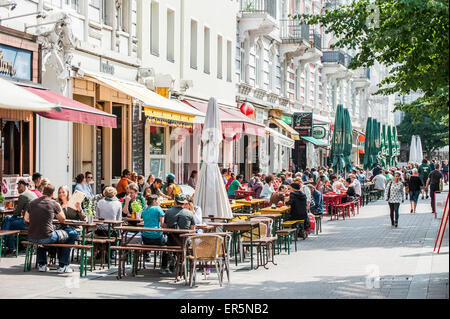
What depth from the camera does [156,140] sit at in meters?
26.9

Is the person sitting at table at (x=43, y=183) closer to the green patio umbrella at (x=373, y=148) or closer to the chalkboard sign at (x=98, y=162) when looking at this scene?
the chalkboard sign at (x=98, y=162)

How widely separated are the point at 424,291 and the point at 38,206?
6121 millimetres

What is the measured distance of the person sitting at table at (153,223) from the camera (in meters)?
12.8

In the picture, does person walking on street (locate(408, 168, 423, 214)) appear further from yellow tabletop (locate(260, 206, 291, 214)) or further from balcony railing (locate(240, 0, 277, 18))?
balcony railing (locate(240, 0, 277, 18))

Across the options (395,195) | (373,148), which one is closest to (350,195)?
(395,195)

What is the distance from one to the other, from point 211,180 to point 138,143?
31.4 ft

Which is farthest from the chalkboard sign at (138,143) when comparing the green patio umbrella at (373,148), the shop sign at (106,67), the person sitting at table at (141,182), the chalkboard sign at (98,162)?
the green patio umbrella at (373,148)

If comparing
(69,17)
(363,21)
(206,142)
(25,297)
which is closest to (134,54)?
(69,17)

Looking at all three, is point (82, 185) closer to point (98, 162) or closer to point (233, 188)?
point (98, 162)

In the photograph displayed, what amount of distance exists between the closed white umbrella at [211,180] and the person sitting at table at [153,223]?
8.71ft

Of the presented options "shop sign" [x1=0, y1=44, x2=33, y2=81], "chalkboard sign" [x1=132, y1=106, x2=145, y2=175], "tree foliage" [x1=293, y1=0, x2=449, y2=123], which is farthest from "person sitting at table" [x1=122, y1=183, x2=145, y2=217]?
"chalkboard sign" [x1=132, y1=106, x2=145, y2=175]

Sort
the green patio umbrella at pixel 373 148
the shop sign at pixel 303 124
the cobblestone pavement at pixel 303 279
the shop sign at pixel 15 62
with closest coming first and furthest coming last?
the cobblestone pavement at pixel 303 279
the shop sign at pixel 15 62
the green patio umbrella at pixel 373 148
the shop sign at pixel 303 124
